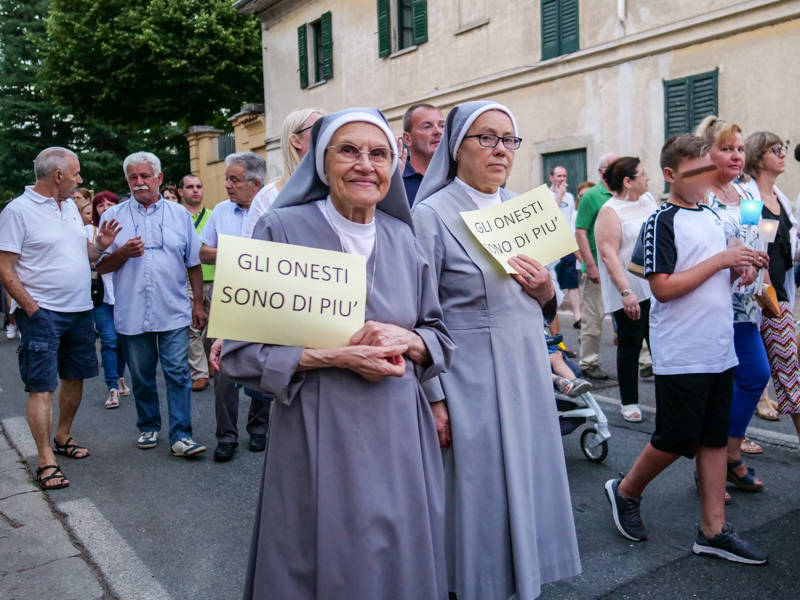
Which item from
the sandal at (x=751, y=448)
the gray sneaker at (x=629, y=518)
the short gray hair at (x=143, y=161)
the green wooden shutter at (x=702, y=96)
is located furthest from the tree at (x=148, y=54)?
the gray sneaker at (x=629, y=518)

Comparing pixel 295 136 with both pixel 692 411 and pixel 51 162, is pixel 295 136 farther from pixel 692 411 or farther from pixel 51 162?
pixel 692 411

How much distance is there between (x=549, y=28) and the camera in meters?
14.2

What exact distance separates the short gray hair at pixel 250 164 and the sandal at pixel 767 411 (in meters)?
4.12

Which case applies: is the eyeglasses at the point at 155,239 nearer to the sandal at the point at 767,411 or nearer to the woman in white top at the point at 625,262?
the woman in white top at the point at 625,262

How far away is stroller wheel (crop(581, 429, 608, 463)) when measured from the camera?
5059 millimetres

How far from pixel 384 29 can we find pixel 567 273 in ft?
32.1

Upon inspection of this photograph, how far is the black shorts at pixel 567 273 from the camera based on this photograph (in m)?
11.0

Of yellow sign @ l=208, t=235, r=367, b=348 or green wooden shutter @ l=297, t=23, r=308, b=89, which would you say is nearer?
yellow sign @ l=208, t=235, r=367, b=348

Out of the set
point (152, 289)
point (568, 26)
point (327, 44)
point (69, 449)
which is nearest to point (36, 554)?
point (69, 449)

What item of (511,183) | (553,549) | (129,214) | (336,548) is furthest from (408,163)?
(511,183)

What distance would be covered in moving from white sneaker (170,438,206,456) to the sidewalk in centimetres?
91

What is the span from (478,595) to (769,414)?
3.84 meters

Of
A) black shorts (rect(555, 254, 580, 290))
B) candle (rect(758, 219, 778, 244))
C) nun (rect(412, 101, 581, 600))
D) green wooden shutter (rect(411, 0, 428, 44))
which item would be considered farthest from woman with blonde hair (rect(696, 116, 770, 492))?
green wooden shutter (rect(411, 0, 428, 44))

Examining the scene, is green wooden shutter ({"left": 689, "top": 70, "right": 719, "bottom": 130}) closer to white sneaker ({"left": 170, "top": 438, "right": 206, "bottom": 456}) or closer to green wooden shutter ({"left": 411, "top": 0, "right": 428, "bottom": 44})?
green wooden shutter ({"left": 411, "top": 0, "right": 428, "bottom": 44})
